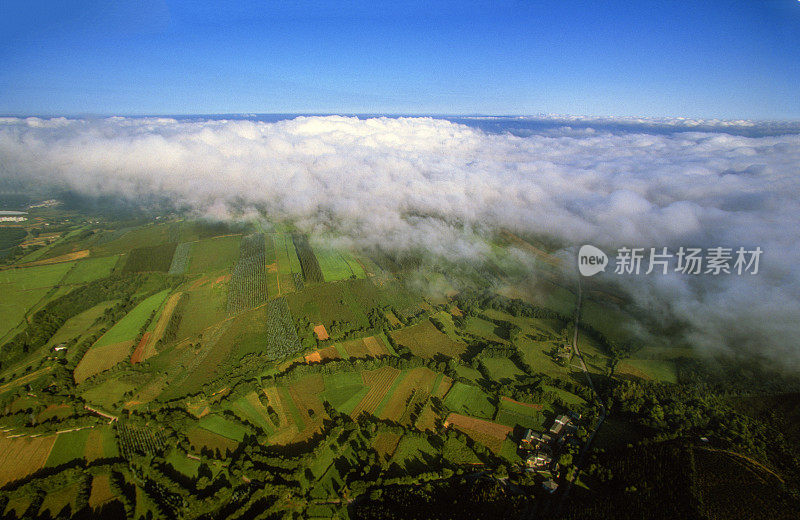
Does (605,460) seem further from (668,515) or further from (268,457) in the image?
(268,457)

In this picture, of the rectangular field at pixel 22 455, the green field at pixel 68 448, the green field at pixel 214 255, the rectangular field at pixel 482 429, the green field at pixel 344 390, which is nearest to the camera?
the rectangular field at pixel 22 455

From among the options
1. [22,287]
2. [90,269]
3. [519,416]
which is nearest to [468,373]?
[519,416]

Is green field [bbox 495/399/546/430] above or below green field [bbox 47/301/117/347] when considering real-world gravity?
below

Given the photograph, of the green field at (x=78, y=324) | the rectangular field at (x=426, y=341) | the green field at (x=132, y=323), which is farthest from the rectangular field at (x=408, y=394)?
the green field at (x=78, y=324)

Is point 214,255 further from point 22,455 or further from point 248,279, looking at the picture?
point 22,455

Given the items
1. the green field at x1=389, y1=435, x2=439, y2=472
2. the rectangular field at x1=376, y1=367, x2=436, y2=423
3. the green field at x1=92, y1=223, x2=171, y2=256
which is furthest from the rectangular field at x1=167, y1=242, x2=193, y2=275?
the green field at x1=389, y1=435, x2=439, y2=472

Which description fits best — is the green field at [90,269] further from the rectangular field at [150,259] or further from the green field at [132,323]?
the green field at [132,323]

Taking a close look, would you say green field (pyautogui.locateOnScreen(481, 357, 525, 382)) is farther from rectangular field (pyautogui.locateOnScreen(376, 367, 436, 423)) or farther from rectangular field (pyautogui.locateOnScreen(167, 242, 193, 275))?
rectangular field (pyautogui.locateOnScreen(167, 242, 193, 275))
